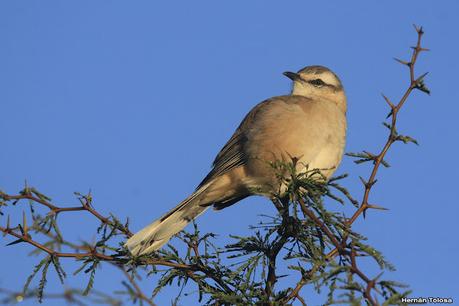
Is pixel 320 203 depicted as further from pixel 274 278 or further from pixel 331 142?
pixel 331 142

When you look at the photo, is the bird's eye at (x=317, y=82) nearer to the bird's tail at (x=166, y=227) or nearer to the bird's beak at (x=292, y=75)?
the bird's beak at (x=292, y=75)

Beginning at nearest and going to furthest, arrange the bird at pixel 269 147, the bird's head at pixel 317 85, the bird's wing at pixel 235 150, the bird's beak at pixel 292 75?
the bird at pixel 269 147
the bird's wing at pixel 235 150
the bird's head at pixel 317 85
the bird's beak at pixel 292 75

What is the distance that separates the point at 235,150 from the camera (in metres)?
6.38

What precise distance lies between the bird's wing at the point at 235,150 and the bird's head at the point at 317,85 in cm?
68

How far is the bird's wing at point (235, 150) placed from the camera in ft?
20.3

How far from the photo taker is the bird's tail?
4.44 m

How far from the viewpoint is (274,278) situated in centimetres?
396

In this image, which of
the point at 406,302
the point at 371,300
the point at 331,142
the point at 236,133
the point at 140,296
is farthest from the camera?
the point at 236,133

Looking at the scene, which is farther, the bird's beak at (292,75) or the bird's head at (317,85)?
the bird's beak at (292,75)

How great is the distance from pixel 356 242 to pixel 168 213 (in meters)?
2.34

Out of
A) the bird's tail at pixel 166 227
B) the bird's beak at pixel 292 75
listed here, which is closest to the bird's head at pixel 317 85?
the bird's beak at pixel 292 75

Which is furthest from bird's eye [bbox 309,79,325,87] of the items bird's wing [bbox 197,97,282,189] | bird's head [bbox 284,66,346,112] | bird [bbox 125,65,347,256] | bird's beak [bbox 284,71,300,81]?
bird's wing [bbox 197,97,282,189]

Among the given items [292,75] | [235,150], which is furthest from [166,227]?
[292,75]

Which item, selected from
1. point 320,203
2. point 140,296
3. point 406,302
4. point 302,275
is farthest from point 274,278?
point 140,296
